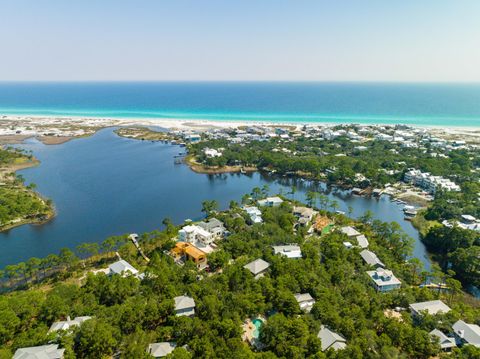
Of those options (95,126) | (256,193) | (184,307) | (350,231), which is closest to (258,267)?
(184,307)

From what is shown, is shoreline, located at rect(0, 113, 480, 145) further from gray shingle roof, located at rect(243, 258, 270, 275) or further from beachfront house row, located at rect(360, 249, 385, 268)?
gray shingle roof, located at rect(243, 258, 270, 275)

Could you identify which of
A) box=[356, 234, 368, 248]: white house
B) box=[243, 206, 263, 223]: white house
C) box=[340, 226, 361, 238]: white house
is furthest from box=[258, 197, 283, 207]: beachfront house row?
box=[356, 234, 368, 248]: white house

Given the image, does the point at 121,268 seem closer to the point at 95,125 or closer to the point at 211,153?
the point at 211,153

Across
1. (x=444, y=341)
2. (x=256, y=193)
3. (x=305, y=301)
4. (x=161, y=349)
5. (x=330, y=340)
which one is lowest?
(x=444, y=341)

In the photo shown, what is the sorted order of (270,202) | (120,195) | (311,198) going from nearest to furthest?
1. (270,202)
2. (311,198)
3. (120,195)

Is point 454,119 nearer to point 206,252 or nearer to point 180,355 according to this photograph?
point 206,252

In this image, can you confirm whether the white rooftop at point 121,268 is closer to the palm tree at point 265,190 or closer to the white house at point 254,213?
the white house at point 254,213

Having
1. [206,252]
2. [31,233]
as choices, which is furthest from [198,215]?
[31,233]

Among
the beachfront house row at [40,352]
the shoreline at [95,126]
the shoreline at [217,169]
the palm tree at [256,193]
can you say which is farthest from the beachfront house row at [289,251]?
the shoreline at [95,126]
